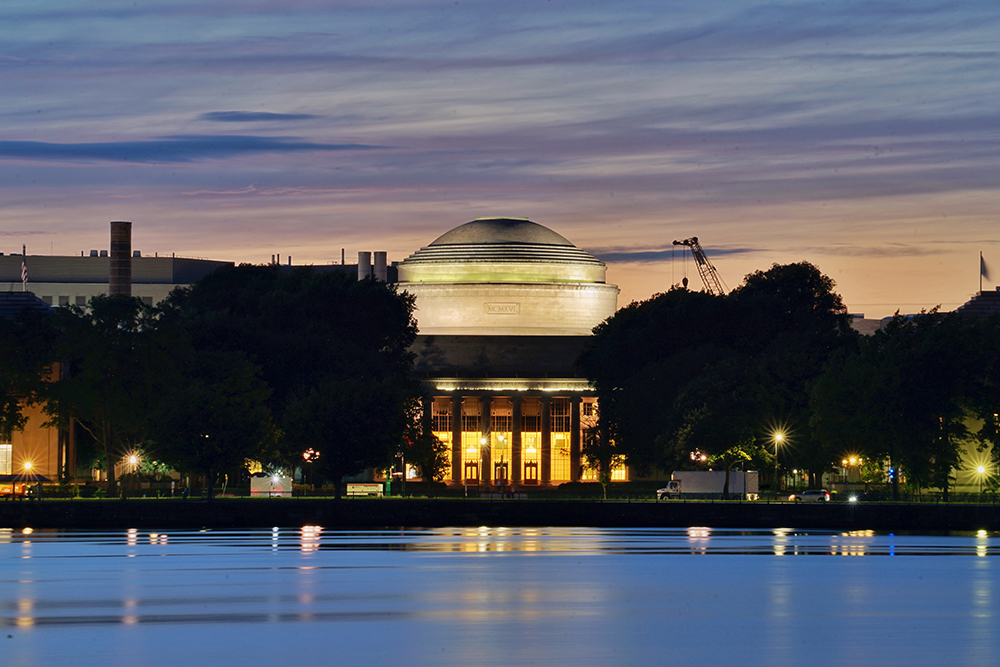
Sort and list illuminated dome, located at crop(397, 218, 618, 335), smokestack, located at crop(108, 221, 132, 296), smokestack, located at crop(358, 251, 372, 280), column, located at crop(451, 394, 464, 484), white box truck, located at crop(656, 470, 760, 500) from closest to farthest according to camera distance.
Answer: white box truck, located at crop(656, 470, 760, 500) < smokestack, located at crop(108, 221, 132, 296) < column, located at crop(451, 394, 464, 484) < illuminated dome, located at crop(397, 218, 618, 335) < smokestack, located at crop(358, 251, 372, 280)

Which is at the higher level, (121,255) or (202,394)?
(121,255)

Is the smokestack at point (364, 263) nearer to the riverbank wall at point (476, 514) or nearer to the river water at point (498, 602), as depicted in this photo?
the riverbank wall at point (476, 514)

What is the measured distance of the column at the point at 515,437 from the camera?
16212 cm

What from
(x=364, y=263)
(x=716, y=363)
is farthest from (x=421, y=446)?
(x=364, y=263)

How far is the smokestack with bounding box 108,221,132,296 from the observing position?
140 meters

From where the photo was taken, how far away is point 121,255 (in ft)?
462

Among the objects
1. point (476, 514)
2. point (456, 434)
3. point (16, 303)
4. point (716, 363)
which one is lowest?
point (476, 514)

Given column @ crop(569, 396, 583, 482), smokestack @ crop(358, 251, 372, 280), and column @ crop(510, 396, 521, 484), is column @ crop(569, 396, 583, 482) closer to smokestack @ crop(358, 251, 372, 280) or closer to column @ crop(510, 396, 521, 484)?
column @ crop(510, 396, 521, 484)

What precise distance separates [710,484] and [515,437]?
5888 centimetres

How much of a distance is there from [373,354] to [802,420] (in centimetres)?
3156

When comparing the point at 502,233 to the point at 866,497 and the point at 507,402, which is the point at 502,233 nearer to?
the point at 507,402

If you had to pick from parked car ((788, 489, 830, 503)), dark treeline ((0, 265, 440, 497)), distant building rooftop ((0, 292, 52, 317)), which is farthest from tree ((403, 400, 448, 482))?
distant building rooftop ((0, 292, 52, 317))

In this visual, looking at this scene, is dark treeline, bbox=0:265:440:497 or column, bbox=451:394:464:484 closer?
dark treeline, bbox=0:265:440:497

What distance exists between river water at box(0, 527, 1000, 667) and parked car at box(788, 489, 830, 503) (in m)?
17.4
